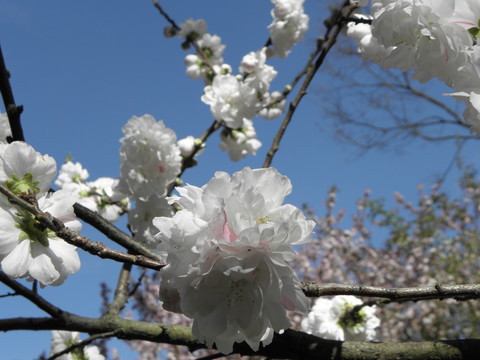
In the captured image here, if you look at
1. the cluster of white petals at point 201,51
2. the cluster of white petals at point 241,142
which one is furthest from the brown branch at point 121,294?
the cluster of white petals at point 201,51

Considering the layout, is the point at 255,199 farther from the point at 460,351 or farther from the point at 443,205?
the point at 443,205

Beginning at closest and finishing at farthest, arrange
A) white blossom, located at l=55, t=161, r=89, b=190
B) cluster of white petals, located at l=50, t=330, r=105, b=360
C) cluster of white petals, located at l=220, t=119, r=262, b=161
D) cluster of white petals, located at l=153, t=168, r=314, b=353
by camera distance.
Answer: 1. cluster of white petals, located at l=153, t=168, r=314, b=353
2. cluster of white petals, located at l=50, t=330, r=105, b=360
3. white blossom, located at l=55, t=161, r=89, b=190
4. cluster of white petals, located at l=220, t=119, r=262, b=161

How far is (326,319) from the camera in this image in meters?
2.04

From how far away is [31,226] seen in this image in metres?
0.85

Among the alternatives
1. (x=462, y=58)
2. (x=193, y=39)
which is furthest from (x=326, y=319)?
(x=193, y=39)

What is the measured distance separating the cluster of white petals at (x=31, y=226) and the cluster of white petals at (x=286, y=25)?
209 cm

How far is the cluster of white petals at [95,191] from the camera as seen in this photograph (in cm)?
231

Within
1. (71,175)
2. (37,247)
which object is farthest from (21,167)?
(71,175)

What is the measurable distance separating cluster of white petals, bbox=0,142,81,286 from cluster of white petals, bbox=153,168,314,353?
0.24 metres

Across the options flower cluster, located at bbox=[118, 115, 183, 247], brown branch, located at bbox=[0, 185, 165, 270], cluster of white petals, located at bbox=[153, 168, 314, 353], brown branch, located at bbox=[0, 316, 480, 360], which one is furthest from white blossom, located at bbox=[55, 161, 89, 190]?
cluster of white petals, located at bbox=[153, 168, 314, 353]

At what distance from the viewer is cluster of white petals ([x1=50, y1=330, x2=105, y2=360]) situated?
1.89 meters

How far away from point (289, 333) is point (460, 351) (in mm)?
413

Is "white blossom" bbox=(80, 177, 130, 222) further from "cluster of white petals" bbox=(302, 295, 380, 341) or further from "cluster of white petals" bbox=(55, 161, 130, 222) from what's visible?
"cluster of white petals" bbox=(302, 295, 380, 341)

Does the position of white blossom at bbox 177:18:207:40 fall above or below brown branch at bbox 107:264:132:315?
above
